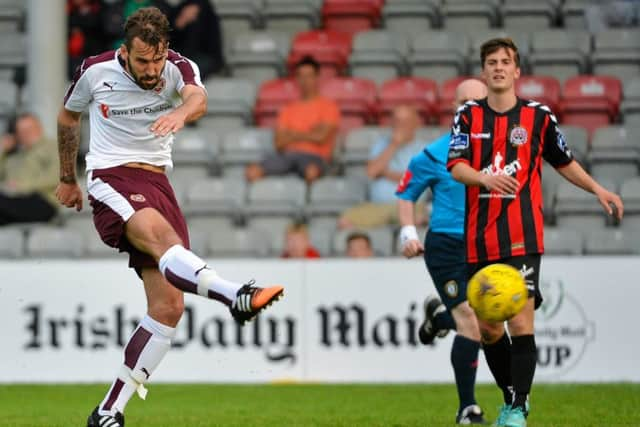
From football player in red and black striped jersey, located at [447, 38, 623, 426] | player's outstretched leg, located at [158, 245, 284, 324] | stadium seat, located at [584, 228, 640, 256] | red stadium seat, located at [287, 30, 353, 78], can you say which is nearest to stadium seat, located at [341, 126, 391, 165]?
red stadium seat, located at [287, 30, 353, 78]

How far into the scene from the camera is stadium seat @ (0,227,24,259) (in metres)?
14.0

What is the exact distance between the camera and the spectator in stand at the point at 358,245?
42.4ft

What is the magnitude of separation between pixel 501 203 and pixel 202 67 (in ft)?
28.4

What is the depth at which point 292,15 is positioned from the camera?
16.8 meters

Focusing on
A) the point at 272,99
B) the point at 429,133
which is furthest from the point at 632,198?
the point at 272,99

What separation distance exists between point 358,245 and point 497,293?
5.89 metres

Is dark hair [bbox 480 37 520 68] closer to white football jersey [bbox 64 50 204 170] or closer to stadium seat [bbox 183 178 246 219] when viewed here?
white football jersey [bbox 64 50 204 170]

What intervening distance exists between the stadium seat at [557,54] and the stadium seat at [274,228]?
355cm

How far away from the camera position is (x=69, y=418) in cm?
891

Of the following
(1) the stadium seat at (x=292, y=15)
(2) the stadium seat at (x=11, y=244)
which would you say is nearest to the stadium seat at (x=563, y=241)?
(1) the stadium seat at (x=292, y=15)

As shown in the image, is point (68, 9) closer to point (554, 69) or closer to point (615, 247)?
point (554, 69)

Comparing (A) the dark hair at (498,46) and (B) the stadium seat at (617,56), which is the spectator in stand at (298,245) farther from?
Result: (A) the dark hair at (498,46)

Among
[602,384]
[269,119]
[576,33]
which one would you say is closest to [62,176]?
[602,384]

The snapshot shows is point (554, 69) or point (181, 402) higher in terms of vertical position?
point (554, 69)
